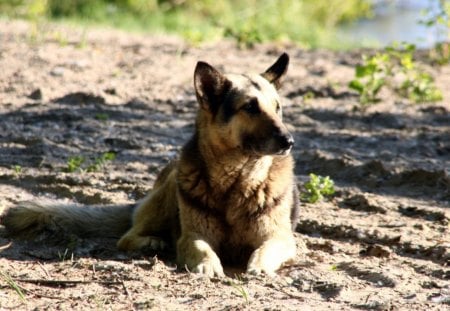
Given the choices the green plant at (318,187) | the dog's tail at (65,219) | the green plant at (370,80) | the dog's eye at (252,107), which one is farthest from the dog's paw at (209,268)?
the green plant at (370,80)

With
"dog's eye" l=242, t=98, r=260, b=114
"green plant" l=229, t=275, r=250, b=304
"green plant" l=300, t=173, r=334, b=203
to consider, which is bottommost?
"green plant" l=229, t=275, r=250, b=304

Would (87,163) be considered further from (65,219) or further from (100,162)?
(65,219)

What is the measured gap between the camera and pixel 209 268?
5422mm

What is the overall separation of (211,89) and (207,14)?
48.2ft

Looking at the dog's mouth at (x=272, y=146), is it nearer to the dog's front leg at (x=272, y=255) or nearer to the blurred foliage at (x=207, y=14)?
the dog's front leg at (x=272, y=255)

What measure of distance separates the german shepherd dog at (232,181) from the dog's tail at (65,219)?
0.04 ft

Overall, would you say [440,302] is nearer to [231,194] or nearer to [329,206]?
[231,194]

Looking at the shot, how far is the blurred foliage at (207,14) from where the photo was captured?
16547 millimetres

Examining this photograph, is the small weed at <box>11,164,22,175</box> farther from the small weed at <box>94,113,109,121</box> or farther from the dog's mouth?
the dog's mouth

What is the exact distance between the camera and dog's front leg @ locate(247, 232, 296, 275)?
216 inches

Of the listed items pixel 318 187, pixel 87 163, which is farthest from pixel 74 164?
pixel 318 187

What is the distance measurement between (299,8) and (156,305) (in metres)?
16.1

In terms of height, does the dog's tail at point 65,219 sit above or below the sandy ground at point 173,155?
below

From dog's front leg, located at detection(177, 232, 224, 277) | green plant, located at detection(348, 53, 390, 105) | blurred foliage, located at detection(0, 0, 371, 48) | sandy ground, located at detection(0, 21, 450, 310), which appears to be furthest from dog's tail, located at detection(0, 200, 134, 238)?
blurred foliage, located at detection(0, 0, 371, 48)
